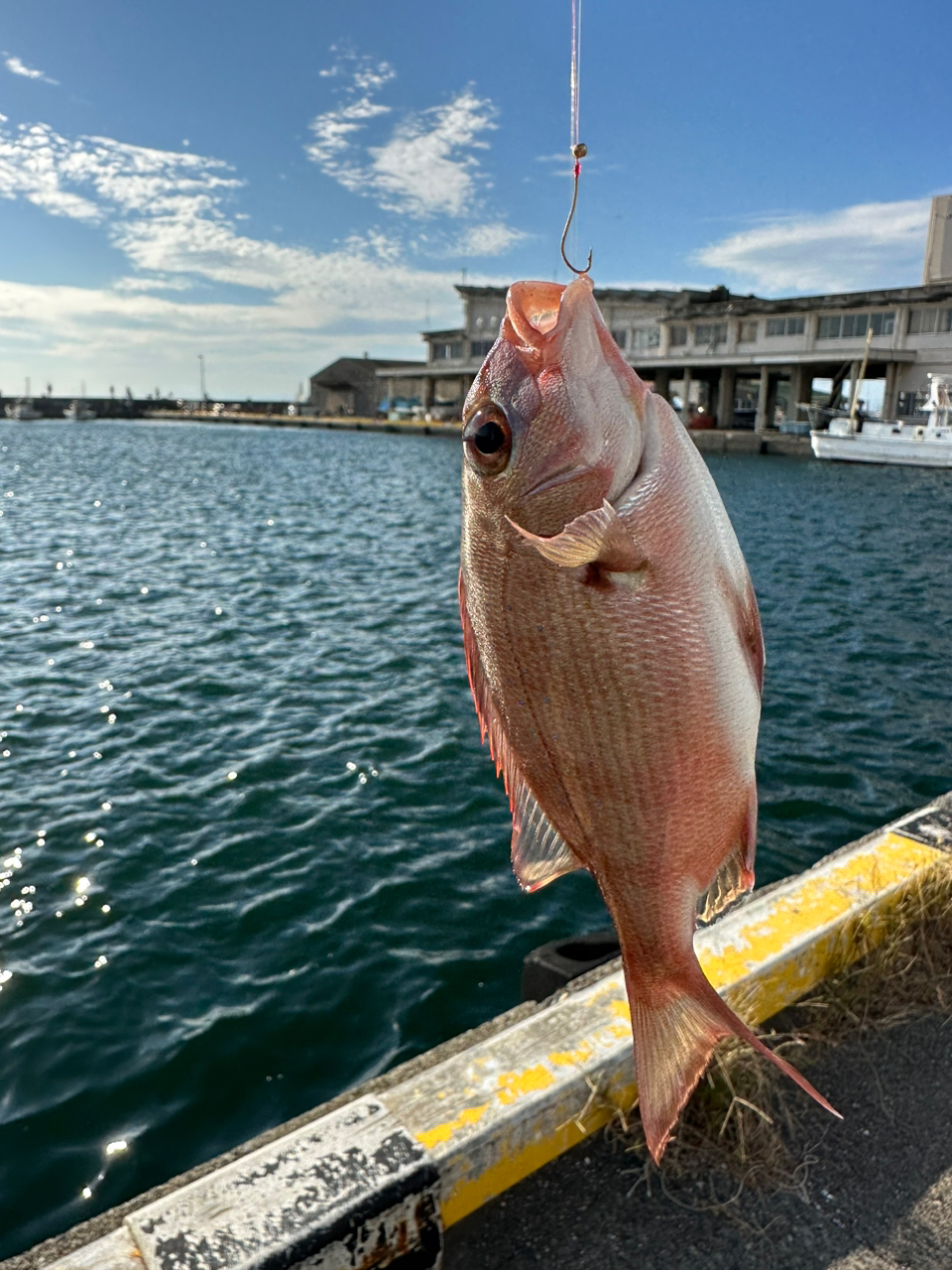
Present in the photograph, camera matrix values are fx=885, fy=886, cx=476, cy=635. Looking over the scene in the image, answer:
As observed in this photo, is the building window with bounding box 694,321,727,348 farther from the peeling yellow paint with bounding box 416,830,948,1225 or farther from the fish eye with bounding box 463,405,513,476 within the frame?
the fish eye with bounding box 463,405,513,476

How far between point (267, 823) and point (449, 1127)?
5.01 meters

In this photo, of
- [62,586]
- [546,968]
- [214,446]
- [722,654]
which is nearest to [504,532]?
[722,654]

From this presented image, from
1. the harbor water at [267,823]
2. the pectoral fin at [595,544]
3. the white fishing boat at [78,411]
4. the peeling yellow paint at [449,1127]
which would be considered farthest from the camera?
the white fishing boat at [78,411]

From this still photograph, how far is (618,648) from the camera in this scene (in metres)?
1.52

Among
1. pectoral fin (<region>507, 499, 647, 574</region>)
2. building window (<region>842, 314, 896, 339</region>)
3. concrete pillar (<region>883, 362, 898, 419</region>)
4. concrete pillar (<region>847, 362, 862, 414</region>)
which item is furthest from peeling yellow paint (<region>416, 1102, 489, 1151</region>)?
building window (<region>842, 314, 896, 339</region>)

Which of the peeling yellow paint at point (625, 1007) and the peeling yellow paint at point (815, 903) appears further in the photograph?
the peeling yellow paint at point (815, 903)

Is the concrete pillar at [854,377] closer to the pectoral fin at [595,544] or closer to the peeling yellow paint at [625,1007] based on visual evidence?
the peeling yellow paint at [625,1007]

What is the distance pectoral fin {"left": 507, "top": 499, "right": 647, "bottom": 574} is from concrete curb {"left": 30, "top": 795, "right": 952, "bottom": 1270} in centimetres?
184

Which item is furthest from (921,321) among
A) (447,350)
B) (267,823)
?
(267,823)

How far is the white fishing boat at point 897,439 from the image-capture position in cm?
3878

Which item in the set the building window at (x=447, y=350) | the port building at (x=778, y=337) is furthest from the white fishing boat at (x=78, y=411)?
the port building at (x=778, y=337)

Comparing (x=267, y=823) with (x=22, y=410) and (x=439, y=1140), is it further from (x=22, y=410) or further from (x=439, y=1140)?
(x=22, y=410)

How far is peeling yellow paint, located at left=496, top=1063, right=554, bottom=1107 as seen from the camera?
2.71 meters

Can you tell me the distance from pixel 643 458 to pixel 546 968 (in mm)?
3148
